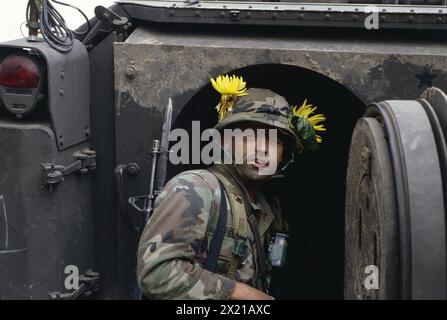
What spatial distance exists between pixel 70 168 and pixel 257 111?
81 centimetres

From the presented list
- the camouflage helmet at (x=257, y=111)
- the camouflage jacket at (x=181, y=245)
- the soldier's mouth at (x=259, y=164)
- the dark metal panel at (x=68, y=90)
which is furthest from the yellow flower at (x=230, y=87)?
the dark metal panel at (x=68, y=90)

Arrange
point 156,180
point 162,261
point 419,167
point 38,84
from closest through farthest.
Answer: point 419,167 < point 162,261 < point 38,84 < point 156,180

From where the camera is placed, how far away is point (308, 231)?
5129 mm

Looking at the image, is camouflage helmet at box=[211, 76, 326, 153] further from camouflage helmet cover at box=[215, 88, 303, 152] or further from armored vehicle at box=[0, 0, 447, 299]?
armored vehicle at box=[0, 0, 447, 299]

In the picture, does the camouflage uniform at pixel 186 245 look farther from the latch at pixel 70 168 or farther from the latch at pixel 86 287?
the latch at pixel 86 287

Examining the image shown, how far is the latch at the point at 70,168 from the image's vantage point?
12.9 ft

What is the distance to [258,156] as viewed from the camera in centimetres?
375

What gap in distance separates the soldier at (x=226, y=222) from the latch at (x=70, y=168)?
0.60 m

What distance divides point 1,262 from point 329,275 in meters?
1.80

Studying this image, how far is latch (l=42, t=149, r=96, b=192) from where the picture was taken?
3918 mm

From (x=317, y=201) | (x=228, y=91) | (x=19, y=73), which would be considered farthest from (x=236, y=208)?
(x=317, y=201)

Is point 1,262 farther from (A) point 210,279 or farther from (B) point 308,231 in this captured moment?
(B) point 308,231

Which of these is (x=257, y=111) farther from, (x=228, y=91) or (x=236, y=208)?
(x=236, y=208)
